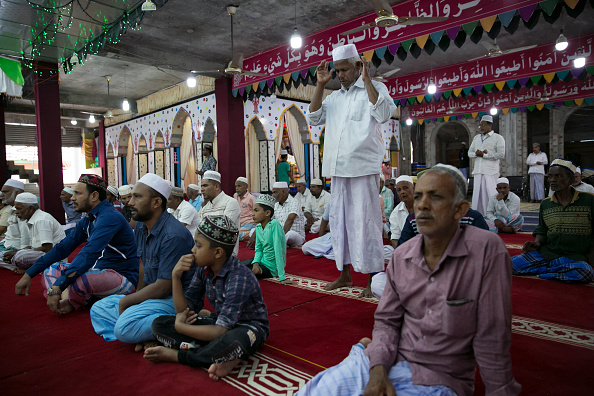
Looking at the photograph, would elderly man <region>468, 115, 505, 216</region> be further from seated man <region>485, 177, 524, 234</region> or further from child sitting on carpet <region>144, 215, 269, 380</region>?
child sitting on carpet <region>144, 215, 269, 380</region>

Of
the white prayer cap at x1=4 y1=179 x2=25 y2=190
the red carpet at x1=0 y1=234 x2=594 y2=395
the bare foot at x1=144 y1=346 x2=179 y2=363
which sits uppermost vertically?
the white prayer cap at x1=4 y1=179 x2=25 y2=190

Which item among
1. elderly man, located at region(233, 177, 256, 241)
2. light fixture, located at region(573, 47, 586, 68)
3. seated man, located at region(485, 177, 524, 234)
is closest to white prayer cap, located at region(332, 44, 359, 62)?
elderly man, located at region(233, 177, 256, 241)

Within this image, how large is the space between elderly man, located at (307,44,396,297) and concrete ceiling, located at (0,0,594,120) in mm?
3490

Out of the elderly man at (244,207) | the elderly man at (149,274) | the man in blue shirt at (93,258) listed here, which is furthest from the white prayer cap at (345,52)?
the elderly man at (244,207)

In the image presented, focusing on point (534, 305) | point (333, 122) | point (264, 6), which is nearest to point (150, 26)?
point (264, 6)

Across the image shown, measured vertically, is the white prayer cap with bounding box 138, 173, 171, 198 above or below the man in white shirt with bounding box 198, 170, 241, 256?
above

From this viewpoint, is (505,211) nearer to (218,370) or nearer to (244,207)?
(244,207)

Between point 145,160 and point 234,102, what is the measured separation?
544 centimetres

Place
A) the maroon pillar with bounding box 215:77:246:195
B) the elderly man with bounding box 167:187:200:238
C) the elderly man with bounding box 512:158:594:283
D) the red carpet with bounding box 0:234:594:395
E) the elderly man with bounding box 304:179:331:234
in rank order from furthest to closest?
1. the maroon pillar with bounding box 215:77:246:195
2. the elderly man with bounding box 304:179:331:234
3. the elderly man with bounding box 167:187:200:238
4. the elderly man with bounding box 512:158:594:283
5. the red carpet with bounding box 0:234:594:395

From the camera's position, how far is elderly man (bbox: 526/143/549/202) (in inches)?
459

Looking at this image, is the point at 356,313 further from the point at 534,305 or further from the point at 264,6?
the point at 264,6

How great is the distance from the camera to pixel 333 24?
662cm

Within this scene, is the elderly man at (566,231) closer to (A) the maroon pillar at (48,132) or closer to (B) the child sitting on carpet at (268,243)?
(B) the child sitting on carpet at (268,243)

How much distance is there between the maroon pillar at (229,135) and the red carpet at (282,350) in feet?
19.1
